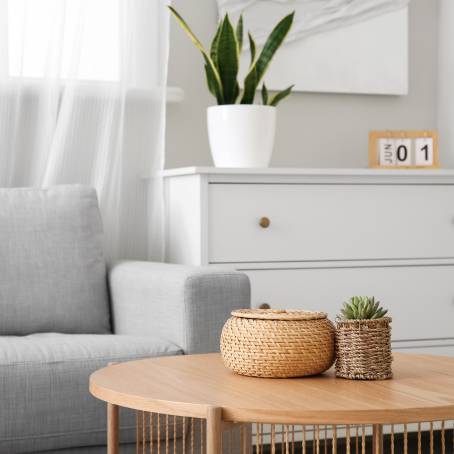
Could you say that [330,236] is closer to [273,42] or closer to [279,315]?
[273,42]

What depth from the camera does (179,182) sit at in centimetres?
256

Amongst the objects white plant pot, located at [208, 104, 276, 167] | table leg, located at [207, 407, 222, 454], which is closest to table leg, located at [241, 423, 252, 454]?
table leg, located at [207, 407, 222, 454]

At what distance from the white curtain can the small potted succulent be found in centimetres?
169

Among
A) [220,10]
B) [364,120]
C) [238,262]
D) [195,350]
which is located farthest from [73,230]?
[364,120]

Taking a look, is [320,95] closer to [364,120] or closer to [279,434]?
[364,120]

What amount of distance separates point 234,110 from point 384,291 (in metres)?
0.65

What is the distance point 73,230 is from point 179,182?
345 mm

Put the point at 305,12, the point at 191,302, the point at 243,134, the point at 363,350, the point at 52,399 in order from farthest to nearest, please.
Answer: the point at 305,12, the point at 243,134, the point at 191,302, the point at 52,399, the point at 363,350

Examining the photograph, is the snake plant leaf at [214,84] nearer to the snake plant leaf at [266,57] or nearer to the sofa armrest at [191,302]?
the snake plant leaf at [266,57]

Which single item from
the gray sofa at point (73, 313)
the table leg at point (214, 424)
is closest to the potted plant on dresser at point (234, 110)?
the gray sofa at point (73, 313)

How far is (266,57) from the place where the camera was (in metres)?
2.63

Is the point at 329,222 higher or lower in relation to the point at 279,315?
higher

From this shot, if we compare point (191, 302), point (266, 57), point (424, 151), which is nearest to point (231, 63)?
point (266, 57)

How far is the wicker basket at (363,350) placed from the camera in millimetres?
1334
